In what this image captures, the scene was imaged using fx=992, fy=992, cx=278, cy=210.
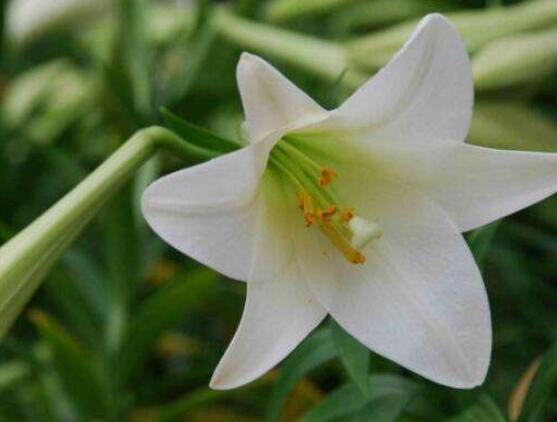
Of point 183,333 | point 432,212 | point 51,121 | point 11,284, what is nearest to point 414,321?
point 432,212

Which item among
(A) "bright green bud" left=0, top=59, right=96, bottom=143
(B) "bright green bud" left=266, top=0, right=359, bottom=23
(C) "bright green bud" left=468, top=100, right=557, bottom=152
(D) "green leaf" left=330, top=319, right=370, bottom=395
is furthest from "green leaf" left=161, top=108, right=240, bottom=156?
(A) "bright green bud" left=0, top=59, right=96, bottom=143

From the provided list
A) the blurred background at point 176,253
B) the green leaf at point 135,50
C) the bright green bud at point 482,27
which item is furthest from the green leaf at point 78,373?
the bright green bud at point 482,27

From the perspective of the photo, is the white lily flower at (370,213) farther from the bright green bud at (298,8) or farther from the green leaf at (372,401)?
the bright green bud at (298,8)

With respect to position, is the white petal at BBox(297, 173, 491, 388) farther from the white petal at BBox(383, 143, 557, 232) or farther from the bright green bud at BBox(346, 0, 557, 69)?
Result: the bright green bud at BBox(346, 0, 557, 69)

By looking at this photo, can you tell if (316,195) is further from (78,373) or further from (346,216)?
(78,373)

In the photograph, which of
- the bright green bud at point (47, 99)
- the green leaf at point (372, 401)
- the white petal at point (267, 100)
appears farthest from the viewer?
the bright green bud at point (47, 99)

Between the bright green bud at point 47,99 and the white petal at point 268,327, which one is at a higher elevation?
the white petal at point 268,327
